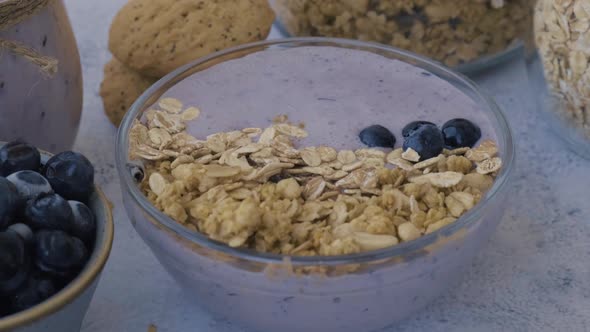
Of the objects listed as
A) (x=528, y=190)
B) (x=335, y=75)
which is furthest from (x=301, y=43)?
(x=528, y=190)

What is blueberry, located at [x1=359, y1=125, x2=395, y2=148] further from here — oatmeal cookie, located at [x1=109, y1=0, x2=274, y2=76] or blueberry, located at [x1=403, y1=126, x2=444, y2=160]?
oatmeal cookie, located at [x1=109, y1=0, x2=274, y2=76]

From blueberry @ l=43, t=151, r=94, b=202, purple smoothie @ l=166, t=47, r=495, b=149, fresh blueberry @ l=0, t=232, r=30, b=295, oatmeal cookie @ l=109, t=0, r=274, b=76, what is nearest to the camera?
fresh blueberry @ l=0, t=232, r=30, b=295

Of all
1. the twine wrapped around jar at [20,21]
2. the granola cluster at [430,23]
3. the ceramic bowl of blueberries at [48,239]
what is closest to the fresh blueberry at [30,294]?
the ceramic bowl of blueberries at [48,239]

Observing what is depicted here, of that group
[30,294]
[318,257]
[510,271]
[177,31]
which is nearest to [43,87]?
[177,31]

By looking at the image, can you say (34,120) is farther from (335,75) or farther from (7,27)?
(335,75)

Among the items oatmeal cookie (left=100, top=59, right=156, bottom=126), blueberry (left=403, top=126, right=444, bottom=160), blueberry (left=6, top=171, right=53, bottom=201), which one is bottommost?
blueberry (left=6, top=171, right=53, bottom=201)

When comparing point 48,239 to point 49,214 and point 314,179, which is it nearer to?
point 49,214

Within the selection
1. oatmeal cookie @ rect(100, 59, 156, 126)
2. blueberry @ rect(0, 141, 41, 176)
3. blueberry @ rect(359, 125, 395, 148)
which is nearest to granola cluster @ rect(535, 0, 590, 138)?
blueberry @ rect(359, 125, 395, 148)
